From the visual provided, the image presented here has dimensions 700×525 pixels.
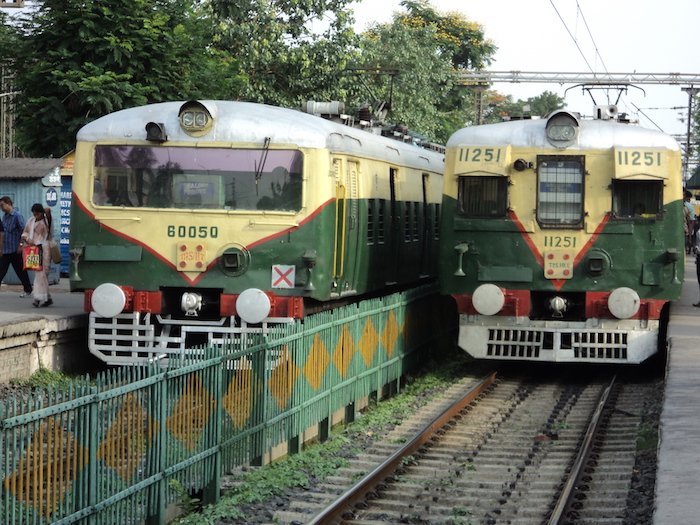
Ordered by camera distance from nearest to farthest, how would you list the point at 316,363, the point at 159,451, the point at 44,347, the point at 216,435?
the point at 159,451, the point at 216,435, the point at 316,363, the point at 44,347

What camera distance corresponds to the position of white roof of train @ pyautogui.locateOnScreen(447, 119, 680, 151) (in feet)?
44.8

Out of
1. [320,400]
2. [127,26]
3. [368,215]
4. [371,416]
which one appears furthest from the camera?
[127,26]

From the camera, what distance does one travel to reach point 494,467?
979 centimetres

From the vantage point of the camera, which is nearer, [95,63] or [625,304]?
[625,304]

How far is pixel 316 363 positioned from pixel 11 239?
29.3ft

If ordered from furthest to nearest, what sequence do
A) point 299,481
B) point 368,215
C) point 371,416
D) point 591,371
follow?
point 591,371, point 368,215, point 371,416, point 299,481

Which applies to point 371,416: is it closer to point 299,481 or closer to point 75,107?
point 299,481

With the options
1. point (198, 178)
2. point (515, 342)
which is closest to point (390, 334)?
point (515, 342)

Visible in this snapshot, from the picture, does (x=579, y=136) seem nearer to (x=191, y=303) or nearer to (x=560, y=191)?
(x=560, y=191)

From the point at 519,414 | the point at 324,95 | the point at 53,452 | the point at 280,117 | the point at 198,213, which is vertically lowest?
the point at 519,414

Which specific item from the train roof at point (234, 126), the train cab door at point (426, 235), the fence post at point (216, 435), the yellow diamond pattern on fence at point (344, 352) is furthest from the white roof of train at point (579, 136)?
the fence post at point (216, 435)

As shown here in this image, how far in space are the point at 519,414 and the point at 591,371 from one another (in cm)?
399

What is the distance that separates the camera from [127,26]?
19.1 metres

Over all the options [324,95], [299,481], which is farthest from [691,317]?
[324,95]
